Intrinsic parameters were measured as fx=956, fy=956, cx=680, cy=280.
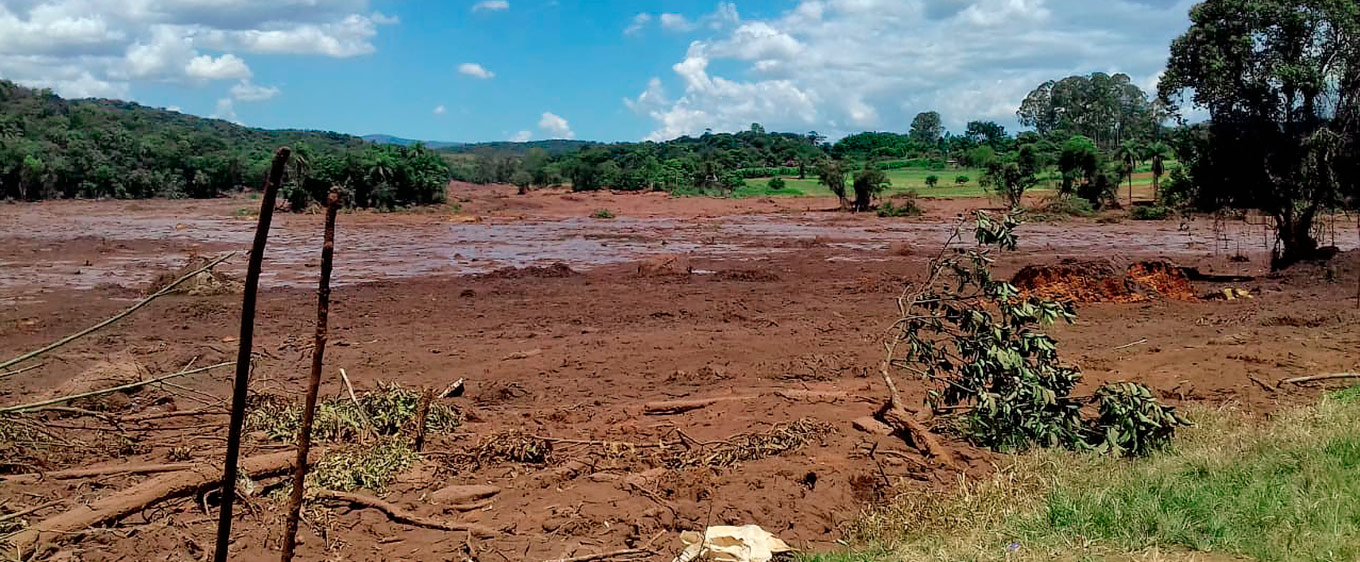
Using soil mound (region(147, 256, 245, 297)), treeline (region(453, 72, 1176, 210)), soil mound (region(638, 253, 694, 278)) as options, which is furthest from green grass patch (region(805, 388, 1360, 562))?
treeline (region(453, 72, 1176, 210))

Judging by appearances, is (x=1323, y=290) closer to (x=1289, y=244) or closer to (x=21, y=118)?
(x=1289, y=244)

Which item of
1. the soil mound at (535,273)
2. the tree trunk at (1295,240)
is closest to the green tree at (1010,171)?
the tree trunk at (1295,240)

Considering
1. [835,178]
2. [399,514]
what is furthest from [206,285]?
[835,178]

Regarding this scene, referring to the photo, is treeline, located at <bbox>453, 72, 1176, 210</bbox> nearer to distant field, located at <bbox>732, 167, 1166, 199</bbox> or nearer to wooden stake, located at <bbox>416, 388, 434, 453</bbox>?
distant field, located at <bbox>732, 167, 1166, 199</bbox>

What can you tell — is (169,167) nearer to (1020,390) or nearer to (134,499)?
(134,499)

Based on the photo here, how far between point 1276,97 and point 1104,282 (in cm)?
443

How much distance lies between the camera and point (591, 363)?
10.8m

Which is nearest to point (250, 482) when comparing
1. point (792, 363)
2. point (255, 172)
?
point (792, 363)

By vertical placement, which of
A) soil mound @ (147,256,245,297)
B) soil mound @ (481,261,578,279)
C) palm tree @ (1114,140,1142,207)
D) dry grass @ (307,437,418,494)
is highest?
→ palm tree @ (1114,140,1142,207)

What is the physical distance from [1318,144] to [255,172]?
209 ft

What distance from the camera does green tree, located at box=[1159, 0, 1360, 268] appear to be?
15266 mm

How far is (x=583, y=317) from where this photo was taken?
1436 centimetres

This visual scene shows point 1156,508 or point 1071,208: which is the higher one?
point 1071,208

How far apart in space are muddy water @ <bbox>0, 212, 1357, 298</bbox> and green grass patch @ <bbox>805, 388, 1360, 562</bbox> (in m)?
16.0
